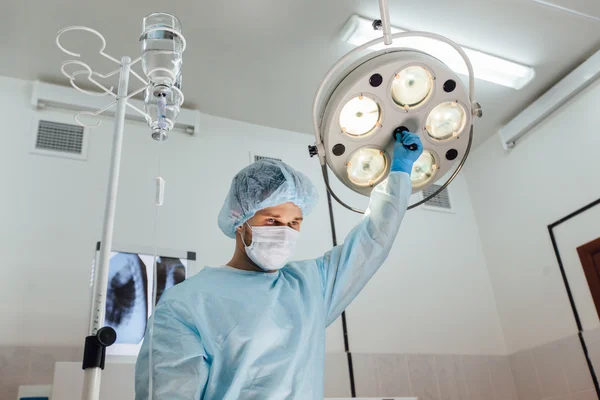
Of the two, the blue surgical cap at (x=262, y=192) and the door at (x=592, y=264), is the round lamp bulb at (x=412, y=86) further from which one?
the door at (x=592, y=264)

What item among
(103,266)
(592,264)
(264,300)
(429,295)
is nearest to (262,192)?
(264,300)

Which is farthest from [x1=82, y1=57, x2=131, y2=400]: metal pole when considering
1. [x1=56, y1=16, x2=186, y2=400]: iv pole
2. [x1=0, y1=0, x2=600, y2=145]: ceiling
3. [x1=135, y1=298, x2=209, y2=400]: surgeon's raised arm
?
[x1=0, y1=0, x2=600, y2=145]: ceiling

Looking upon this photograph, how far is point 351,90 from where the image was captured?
138cm

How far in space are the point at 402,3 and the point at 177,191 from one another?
4.63ft

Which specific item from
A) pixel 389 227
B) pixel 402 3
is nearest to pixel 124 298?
pixel 389 227

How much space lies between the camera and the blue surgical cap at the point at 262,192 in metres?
1.56

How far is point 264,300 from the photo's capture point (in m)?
1.41

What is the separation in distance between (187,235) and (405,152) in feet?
5.09

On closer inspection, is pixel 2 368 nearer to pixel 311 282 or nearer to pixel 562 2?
pixel 311 282

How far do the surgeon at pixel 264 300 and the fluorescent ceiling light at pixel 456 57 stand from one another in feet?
3.67

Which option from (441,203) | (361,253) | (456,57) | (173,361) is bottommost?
(173,361)

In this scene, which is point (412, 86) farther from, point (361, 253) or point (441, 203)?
point (441, 203)

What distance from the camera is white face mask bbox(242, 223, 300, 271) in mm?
1497

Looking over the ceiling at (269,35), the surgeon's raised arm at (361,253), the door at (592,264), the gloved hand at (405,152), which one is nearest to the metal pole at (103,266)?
the surgeon's raised arm at (361,253)
